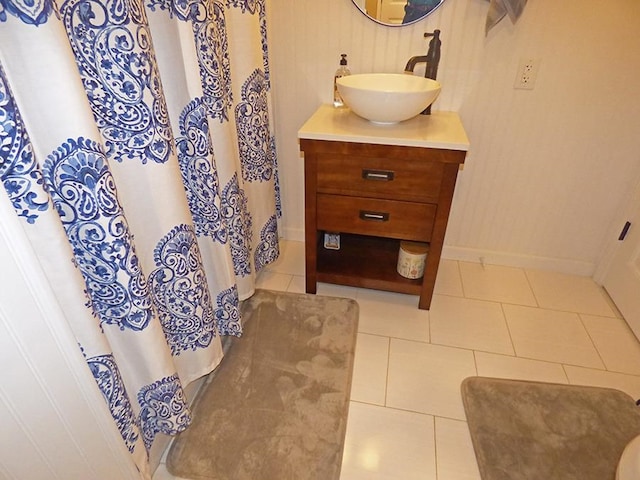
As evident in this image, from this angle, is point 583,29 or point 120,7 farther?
point 583,29

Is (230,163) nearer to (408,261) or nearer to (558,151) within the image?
(408,261)

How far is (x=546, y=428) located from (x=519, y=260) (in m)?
0.99

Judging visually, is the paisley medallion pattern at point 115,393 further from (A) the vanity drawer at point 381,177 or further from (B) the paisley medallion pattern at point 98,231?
(A) the vanity drawer at point 381,177

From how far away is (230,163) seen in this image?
1.29 m

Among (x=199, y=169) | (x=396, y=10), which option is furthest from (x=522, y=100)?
(x=199, y=169)

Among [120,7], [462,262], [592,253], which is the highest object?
[120,7]

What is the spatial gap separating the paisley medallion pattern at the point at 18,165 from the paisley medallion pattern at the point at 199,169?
1.63 ft

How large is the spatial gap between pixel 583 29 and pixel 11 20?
1.80 meters

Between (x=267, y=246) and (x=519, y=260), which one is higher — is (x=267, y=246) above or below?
above

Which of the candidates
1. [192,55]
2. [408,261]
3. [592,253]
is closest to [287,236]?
[408,261]

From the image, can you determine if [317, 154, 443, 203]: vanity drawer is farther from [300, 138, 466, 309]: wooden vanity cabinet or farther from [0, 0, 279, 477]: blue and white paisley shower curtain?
[0, 0, 279, 477]: blue and white paisley shower curtain

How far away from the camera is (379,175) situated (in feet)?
4.73

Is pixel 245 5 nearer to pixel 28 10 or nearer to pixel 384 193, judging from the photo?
pixel 384 193

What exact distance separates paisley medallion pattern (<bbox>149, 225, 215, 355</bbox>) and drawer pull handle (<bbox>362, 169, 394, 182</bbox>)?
709mm
